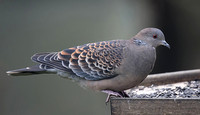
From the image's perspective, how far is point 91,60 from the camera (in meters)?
3.76

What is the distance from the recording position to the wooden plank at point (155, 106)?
104 inches

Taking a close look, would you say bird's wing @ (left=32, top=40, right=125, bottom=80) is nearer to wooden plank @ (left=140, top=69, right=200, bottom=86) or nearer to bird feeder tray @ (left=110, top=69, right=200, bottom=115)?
wooden plank @ (left=140, top=69, right=200, bottom=86)

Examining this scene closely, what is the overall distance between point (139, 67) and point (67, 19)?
9.59ft

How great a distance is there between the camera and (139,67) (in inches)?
139

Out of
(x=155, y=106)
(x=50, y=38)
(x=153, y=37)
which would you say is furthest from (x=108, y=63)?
(x=50, y=38)

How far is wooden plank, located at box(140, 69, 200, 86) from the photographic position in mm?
4031

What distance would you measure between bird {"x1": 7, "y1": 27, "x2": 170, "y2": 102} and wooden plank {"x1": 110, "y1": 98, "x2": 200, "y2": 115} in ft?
2.11

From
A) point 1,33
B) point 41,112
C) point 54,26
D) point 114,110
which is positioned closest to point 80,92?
point 41,112

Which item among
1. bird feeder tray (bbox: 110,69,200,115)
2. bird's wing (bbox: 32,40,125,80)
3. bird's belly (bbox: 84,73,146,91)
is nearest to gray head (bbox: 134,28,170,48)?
bird's wing (bbox: 32,40,125,80)

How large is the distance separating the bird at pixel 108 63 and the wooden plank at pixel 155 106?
64 centimetres

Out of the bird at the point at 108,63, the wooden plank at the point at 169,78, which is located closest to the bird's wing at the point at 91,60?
the bird at the point at 108,63

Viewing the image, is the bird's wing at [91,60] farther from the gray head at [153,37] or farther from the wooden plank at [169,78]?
the wooden plank at [169,78]

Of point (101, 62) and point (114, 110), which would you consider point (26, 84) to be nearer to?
point (101, 62)

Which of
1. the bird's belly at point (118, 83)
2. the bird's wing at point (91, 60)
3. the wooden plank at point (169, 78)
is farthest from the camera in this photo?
the wooden plank at point (169, 78)
